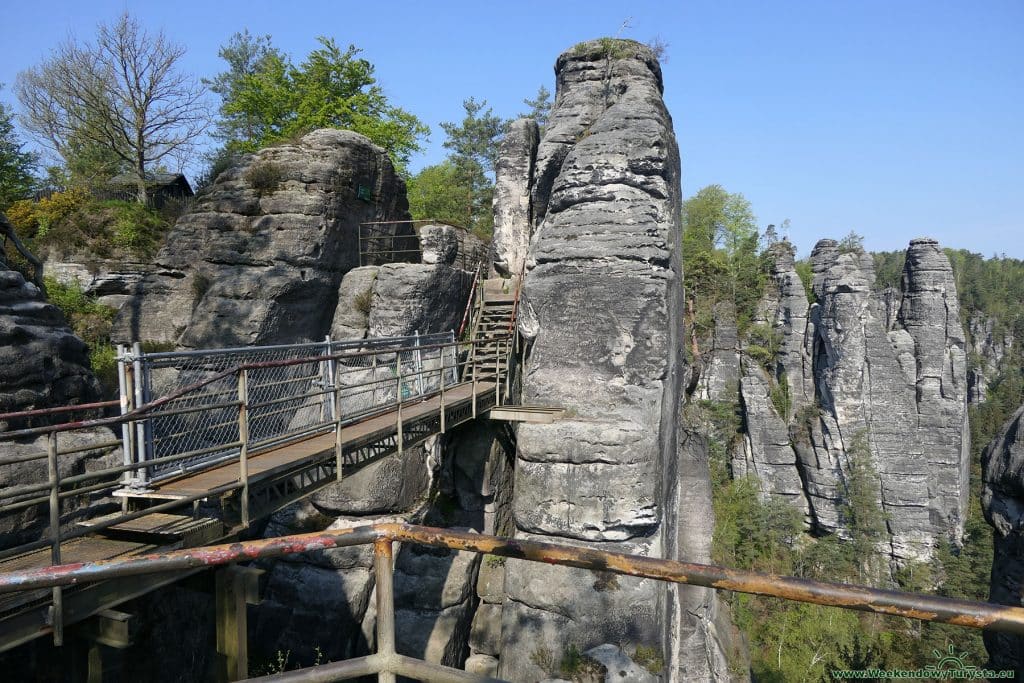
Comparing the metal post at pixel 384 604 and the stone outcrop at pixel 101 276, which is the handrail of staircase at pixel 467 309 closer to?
the stone outcrop at pixel 101 276

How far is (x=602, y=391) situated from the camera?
24.2 feet

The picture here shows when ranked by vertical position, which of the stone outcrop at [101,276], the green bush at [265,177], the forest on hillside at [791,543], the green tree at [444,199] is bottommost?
the forest on hillside at [791,543]

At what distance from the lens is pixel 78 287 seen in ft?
42.7

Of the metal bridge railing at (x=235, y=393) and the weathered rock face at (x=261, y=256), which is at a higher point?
the weathered rock face at (x=261, y=256)

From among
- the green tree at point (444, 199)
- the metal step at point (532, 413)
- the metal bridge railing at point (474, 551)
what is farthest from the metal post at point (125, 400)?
the green tree at point (444, 199)

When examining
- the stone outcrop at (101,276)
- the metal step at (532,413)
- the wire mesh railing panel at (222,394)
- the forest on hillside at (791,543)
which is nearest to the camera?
the wire mesh railing panel at (222,394)

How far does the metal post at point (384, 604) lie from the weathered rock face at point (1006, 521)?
7482mm

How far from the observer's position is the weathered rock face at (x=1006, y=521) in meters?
6.76

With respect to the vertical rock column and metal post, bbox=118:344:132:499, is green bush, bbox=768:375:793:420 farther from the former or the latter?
metal post, bbox=118:344:132:499

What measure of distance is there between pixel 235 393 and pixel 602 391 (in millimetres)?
6996

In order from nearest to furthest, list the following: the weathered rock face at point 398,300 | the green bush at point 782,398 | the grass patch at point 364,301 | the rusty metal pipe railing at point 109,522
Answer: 1. the rusty metal pipe railing at point 109,522
2. the weathered rock face at point 398,300
3. the grass patch at point 364,301
4. the green bush at point 782,398

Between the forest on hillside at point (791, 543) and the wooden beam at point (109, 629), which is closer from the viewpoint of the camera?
the wooden beam at point (109, 629)

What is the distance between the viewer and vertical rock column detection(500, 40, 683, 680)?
265 inches

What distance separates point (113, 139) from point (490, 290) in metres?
→ 13.0
